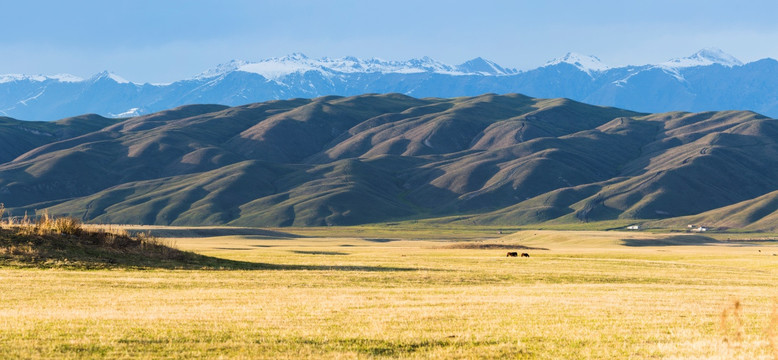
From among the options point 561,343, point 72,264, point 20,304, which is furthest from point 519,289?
point 72,264

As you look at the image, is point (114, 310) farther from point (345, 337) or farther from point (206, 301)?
point (345, 337)

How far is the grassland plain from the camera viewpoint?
786 inches

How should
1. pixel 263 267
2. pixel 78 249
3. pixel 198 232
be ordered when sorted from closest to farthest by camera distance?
pixel 78 249 → pixel 263 267 → pixel 198 232

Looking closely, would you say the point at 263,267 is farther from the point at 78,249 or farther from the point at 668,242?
the point at 668,242

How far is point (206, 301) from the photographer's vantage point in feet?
101

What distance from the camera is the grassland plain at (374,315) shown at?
65.5 feet

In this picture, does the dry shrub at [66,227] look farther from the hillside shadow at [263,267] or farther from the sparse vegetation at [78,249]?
the hillside shadow at [263,267]

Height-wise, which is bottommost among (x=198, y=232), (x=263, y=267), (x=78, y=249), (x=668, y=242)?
(x=668, y=242)

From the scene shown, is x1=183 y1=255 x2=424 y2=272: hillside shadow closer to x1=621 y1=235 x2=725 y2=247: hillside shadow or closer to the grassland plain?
the grassland plain

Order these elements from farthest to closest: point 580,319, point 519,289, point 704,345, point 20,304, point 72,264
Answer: point 72,264 < point 519,289 < point 20,304 < point 580,319 < point 704,345

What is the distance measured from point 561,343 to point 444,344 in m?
2.88

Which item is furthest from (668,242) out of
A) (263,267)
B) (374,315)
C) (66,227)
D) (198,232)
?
(374,315)

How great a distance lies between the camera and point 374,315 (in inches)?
1040

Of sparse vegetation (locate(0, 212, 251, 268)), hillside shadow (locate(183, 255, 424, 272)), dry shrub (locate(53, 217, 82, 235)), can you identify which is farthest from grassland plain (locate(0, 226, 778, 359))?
dry shrub (locate(53, 217, 82, 235))
